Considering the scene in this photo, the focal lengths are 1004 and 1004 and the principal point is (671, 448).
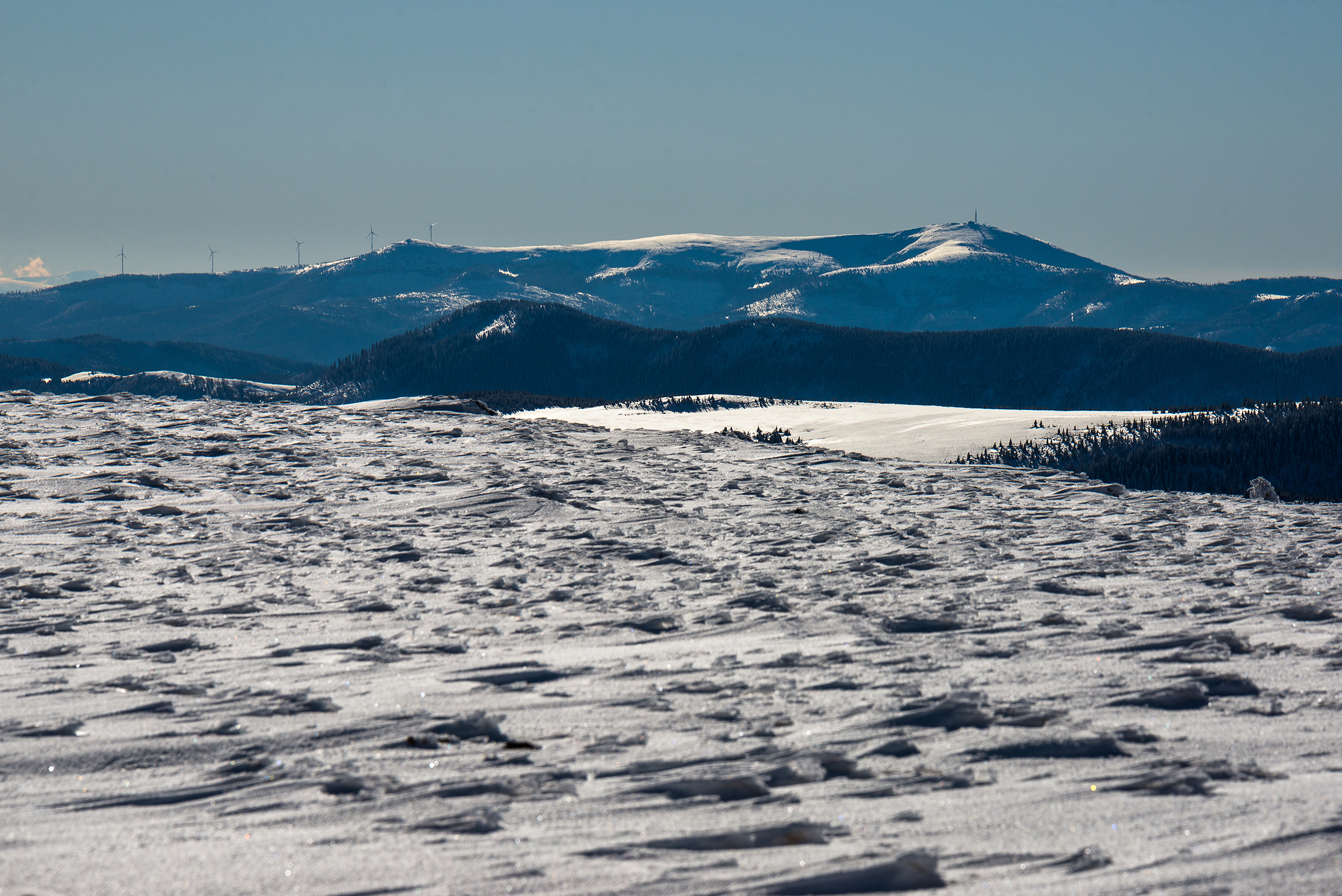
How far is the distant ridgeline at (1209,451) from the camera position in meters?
A: 27.8

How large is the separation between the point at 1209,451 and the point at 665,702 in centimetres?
3135

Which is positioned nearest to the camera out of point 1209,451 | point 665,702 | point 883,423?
point 665,702

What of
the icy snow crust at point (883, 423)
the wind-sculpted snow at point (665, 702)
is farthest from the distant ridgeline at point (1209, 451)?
the wind-sculpted snow at point (665, 702)

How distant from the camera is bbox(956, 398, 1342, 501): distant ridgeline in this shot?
91.2 ft

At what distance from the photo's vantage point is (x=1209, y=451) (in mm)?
31656

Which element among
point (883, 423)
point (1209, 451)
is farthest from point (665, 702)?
point (1209, 451)

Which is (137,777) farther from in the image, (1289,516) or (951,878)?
(1289,516)

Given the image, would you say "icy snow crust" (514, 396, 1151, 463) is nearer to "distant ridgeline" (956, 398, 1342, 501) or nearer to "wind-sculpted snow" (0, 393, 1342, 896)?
"distant ridgeline" (956, 398, 1342, 501)

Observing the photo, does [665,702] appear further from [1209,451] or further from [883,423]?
[1209,451]

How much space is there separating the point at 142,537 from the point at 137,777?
6.47m

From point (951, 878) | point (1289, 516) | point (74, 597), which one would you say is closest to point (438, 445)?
point (74, 597)

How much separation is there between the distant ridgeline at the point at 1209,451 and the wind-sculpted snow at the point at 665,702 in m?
17.0

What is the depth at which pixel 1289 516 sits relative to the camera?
1170 centimetres

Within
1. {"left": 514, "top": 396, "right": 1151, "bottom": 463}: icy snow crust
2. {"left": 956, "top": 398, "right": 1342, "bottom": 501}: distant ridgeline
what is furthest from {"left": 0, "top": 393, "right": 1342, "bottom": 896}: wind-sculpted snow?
{"left": 956, "top": 398, "right": 1342, "bottom": 501}: distant ridgeline
